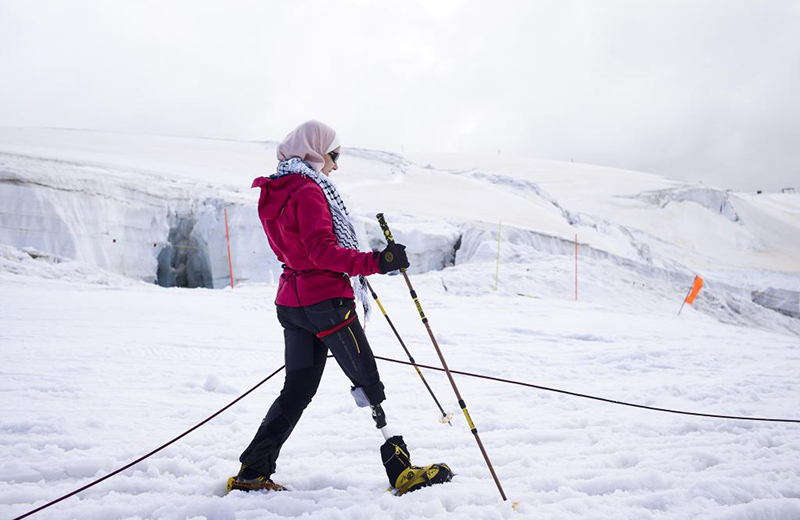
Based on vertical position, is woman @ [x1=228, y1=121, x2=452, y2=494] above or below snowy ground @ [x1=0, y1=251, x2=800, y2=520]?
above

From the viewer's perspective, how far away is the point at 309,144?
2.43 metres

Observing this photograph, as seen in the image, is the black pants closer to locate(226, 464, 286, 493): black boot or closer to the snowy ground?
locate(226, 464, 286, 493): black boot

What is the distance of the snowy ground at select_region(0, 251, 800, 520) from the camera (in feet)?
7.71

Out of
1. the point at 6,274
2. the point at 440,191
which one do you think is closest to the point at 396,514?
the point at 6,274

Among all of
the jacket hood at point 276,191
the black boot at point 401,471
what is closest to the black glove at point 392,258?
the jacket hood at point 276,191

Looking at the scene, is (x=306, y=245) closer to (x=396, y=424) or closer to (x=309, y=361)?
(x=309, y=361)

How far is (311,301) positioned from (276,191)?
532 millimetres

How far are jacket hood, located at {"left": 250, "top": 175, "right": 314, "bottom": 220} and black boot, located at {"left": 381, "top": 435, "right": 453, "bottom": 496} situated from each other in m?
1.20

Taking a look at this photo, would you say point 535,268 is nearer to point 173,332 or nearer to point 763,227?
point 173,332

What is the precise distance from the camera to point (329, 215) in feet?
7.51

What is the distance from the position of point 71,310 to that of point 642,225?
115ft

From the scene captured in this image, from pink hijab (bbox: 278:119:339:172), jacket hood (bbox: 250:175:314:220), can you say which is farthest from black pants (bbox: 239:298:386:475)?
pink hijab (bbox: 278:119:339:172)

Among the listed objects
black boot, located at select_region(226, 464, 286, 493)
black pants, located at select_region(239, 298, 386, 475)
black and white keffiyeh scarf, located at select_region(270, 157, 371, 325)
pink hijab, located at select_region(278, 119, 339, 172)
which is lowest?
black boot, located at select_region(226, 464, 286, 493)

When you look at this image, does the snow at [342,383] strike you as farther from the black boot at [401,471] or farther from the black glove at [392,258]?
the black glove at [392,258]
